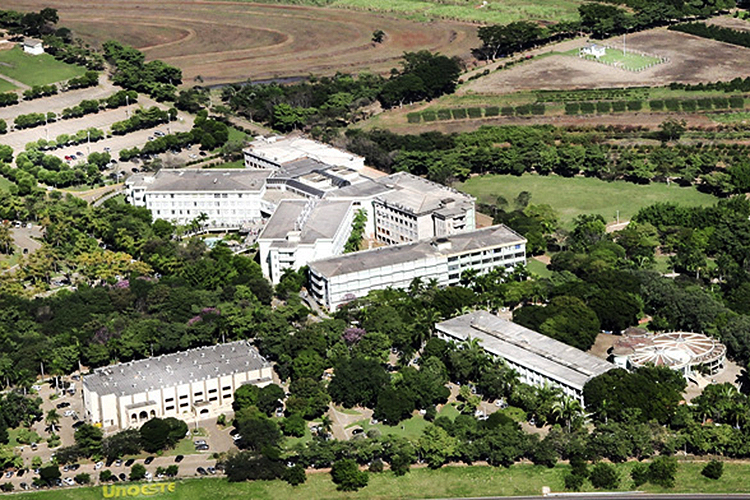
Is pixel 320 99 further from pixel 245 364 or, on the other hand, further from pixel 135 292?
pixel 245 364

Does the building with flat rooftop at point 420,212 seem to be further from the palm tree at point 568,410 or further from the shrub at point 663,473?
the shrub at point 663,473

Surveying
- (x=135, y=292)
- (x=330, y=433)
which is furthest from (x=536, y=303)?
(x=135, y=292)

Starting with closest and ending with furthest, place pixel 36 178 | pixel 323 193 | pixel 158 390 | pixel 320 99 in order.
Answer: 1. pixel 158 390
2. pixel 323 193
3. pixel 36 178
4. pixel 320 99

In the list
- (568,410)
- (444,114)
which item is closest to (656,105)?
(444,114)

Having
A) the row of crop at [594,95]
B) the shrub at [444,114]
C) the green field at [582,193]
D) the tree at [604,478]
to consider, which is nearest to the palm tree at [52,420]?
the tree at [604,478]

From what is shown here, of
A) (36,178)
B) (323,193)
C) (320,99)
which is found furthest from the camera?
(320,99)

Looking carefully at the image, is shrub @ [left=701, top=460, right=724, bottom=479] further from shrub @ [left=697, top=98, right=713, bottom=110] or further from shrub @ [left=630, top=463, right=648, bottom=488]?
shrub @ [left=697, top=98, right=713, bottom=110]

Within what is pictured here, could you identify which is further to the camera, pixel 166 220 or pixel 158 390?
pixel 166 220
